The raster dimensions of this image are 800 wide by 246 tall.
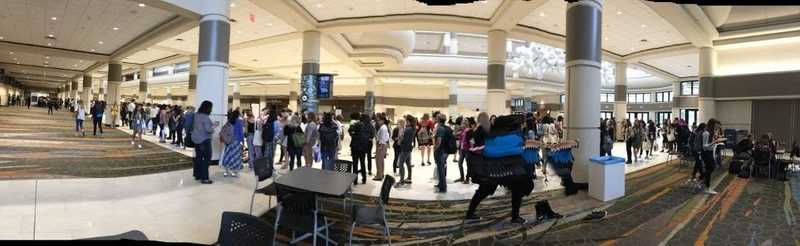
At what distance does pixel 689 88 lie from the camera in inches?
1045

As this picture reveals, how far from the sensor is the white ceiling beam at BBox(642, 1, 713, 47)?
11.5m

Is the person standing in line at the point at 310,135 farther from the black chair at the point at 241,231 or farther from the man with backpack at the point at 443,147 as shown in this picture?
the black chair at the point at 241,231

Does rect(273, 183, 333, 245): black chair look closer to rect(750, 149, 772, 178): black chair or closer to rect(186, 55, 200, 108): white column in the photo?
rect(750, 149, 772, 178): black chair

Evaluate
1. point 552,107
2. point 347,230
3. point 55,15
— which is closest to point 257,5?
point 55,15

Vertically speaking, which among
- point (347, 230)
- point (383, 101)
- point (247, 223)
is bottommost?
point (347, 230)

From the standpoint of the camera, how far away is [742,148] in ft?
31.4

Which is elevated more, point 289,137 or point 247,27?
point 247,27

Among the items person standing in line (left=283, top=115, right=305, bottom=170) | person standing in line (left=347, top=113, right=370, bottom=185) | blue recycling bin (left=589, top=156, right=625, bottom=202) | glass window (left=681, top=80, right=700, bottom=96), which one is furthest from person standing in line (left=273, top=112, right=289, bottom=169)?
glass window (left=681, top=80, right=700, bottom=96)

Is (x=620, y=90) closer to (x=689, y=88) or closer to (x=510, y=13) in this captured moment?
(x=689, y=88)

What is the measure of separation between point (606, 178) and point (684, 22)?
9751mm

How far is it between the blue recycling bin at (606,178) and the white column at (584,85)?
805 mm

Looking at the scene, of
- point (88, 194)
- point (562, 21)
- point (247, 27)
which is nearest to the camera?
point (88, 194)

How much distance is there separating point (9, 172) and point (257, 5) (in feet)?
22.0

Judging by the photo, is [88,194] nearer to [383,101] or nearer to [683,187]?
[683,187]
